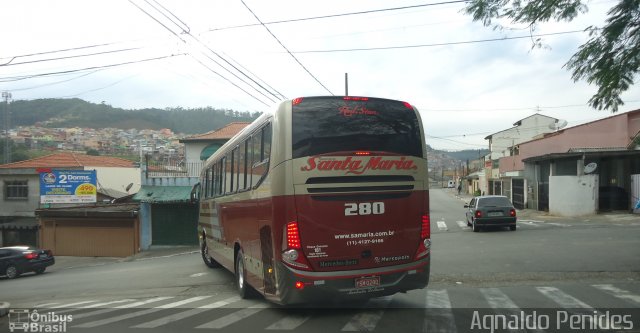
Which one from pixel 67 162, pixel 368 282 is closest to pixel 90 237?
pixel 67 162

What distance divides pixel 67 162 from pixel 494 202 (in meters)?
37.1

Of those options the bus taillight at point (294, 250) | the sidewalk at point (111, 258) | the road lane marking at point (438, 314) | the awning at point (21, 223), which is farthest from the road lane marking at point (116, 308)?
the awning at point (21, 223)

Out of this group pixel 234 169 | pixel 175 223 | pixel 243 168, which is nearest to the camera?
pixel 243 168

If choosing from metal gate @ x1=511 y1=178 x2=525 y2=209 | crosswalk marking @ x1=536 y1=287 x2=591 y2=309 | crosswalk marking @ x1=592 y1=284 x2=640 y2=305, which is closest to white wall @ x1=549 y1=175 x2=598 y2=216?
metal gate @ x1=511 y1=178 x2=525 y2=209

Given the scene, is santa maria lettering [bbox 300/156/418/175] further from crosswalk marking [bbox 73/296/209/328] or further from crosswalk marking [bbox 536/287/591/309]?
crosswalk marking [bbox 73/296/209/328]

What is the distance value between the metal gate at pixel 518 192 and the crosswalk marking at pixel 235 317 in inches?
1414

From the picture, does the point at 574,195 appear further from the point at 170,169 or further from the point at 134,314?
the point at 134,314

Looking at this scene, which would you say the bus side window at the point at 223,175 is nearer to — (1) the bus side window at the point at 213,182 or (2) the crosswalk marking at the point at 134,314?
(1) the bus side window at the point at 213,182

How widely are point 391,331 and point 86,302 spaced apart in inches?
306

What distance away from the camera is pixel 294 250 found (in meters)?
6.76

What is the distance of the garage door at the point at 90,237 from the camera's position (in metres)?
31.2

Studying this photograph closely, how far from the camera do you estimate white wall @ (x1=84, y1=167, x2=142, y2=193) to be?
4488 centimetres

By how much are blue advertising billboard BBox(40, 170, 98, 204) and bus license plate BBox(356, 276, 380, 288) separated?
111 ft

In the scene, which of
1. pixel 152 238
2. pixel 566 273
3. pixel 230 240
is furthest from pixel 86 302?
pixel 152 238
